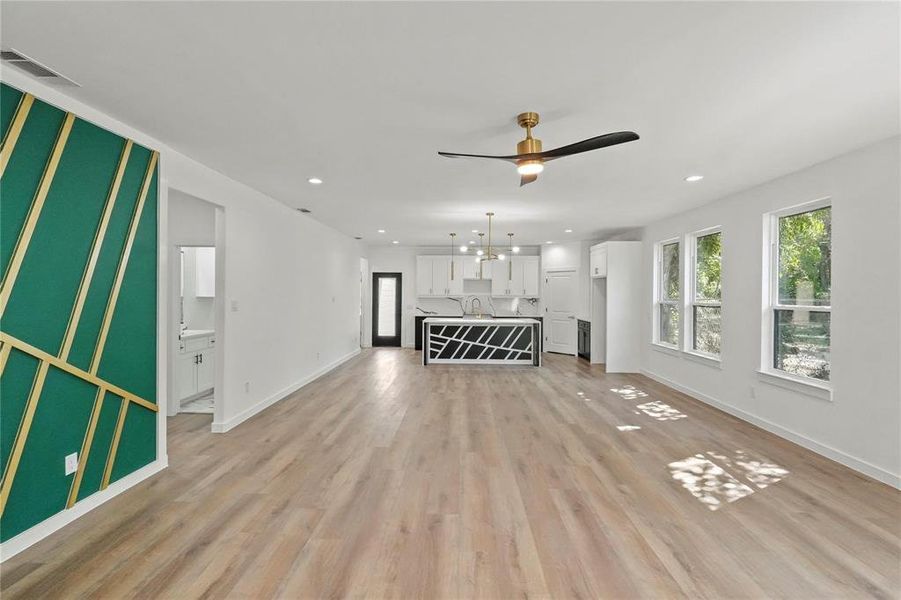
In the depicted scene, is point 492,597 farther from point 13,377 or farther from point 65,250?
point 65,250

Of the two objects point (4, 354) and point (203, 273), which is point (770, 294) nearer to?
point (4, 354)

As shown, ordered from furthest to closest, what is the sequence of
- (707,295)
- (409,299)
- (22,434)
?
(409,299)
(707,295)
(22,434)

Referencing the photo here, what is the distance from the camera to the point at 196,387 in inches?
202

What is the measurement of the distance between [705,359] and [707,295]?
33.5 inches

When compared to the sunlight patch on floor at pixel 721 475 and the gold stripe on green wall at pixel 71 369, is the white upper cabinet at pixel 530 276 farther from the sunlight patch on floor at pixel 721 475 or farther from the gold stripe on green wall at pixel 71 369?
the gold stripe on green wall at pixel 71 369

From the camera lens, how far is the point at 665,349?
20.7 ft

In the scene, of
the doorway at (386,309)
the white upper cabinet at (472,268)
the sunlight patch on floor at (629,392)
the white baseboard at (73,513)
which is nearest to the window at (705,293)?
the sunlight patch on floor at (629,392)

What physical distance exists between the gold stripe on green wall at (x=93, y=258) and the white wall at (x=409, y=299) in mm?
7201

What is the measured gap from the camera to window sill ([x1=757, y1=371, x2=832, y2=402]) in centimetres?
361

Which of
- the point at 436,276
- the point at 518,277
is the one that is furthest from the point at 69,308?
the point at 518,277

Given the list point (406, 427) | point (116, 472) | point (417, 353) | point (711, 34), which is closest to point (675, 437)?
point (406, 427)

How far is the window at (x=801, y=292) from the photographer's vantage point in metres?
3.74

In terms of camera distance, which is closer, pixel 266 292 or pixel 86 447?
pixel 86 447

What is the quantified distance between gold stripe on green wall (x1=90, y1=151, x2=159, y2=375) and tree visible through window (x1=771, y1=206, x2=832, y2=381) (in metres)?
5.63
